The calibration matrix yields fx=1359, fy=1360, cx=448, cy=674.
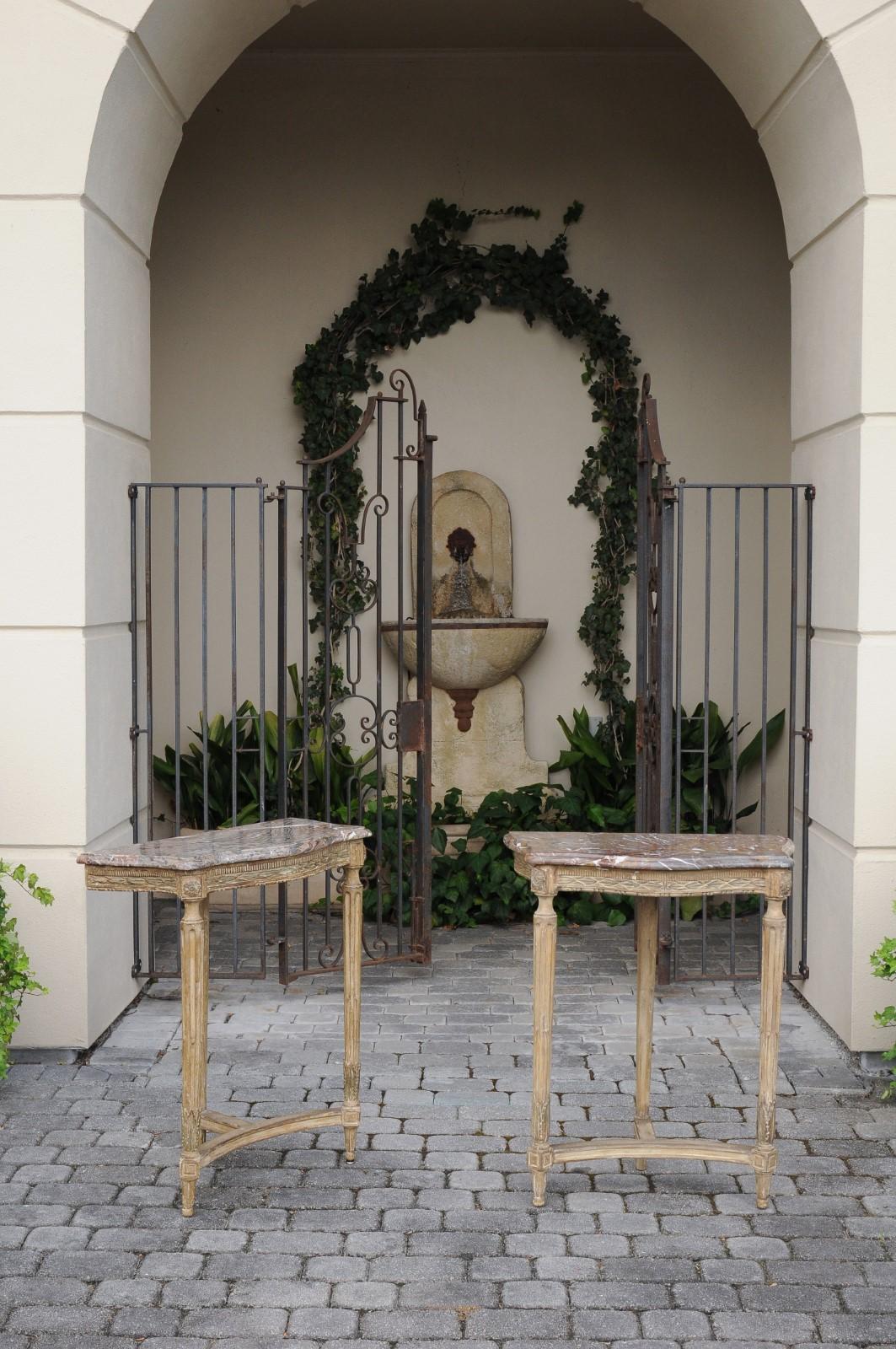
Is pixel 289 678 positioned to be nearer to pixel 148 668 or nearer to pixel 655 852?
pixel 148 668

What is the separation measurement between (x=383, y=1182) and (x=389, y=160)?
5.36m

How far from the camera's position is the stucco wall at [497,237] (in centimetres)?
705

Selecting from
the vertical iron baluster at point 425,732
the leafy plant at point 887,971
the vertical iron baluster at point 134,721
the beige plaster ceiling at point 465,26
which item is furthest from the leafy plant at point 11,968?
the beige plaster ceiling at point 465,26

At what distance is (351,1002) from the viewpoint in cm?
366

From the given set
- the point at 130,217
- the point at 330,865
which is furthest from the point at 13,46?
the point at 330,865

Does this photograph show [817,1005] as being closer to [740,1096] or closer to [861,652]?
[740,1096]

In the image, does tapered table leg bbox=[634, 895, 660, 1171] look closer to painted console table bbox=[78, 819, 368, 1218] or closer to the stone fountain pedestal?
painted console table bbox=[78, 819, 368, 1218]

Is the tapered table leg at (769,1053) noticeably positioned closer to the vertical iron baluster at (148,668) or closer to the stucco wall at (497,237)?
the vertical iron baluster at (148,668)

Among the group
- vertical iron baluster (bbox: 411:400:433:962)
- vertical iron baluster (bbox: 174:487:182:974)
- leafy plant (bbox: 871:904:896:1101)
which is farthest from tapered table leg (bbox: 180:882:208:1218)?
vertical iron baluster (bbox: 411:400:433:962)

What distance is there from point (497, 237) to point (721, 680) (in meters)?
2.60

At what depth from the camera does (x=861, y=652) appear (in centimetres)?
438

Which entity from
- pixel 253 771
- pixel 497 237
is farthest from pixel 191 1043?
pixel 497 237

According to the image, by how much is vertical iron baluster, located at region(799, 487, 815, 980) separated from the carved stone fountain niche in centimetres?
206

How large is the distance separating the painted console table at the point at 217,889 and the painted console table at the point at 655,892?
1.62 ft
